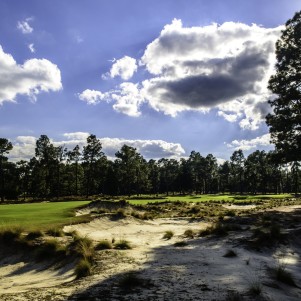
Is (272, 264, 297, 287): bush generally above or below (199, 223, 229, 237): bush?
below

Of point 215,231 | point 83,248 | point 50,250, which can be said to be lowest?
point 50,250

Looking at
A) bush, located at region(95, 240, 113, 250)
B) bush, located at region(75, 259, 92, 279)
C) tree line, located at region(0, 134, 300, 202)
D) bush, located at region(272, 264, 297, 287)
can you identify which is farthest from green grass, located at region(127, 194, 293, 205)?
bush, located at region(272, 264, 297, 287)

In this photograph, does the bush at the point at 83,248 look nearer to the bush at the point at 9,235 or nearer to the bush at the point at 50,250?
the bush at the point at 50,250

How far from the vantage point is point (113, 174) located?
118188 millimetres

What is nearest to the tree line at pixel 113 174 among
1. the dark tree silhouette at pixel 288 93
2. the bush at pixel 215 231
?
the dark tree silhouette at pixel 288 93

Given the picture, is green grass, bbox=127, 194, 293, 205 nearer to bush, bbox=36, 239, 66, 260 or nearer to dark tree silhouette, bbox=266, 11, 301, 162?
dark tree silhouette, bbox=266, 11, 301, 162

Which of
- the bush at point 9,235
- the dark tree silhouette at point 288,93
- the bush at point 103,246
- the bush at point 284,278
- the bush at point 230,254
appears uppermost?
the dark tree silhouette at point 288,93

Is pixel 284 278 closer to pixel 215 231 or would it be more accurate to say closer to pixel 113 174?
pixel 215 231

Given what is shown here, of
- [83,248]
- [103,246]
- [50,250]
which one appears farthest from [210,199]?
[83,248]

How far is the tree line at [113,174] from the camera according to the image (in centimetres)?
8756

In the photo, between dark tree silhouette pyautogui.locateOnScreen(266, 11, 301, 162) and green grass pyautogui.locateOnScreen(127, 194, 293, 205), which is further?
green grass pyautogui.locateOnScreen(127, 194, 293, 205)

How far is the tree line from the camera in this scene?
87562mm

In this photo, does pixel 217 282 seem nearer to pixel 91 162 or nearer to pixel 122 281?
pixel 122 281

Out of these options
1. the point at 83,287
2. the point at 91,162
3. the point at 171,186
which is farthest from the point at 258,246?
the point at 171,186
